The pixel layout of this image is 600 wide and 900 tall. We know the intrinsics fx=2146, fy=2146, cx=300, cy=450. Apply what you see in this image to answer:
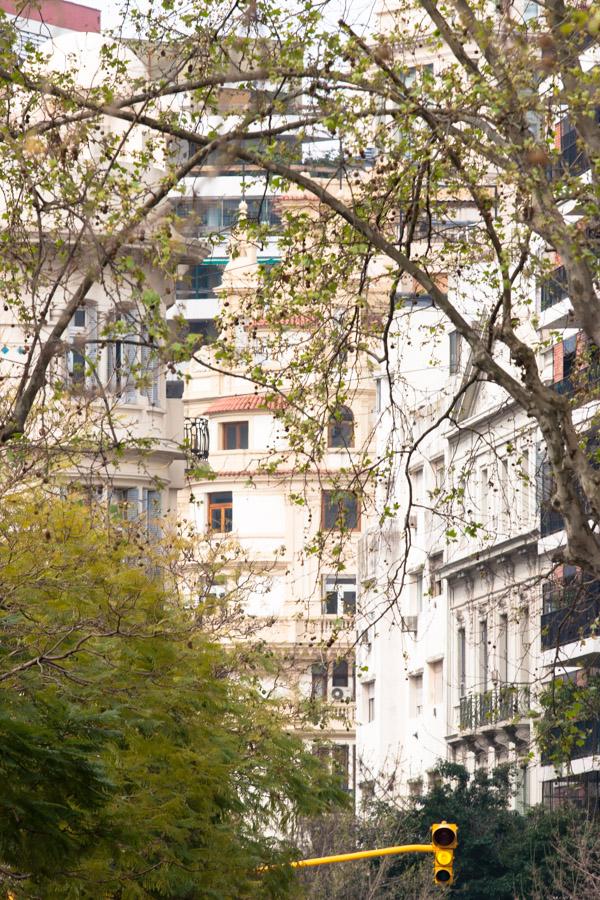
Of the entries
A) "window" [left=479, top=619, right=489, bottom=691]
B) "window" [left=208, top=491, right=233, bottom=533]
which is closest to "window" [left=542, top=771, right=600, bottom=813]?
"window" [left=479, top=619, right=489, bottom=691]

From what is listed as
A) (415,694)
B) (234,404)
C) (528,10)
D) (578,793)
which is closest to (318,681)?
(578,793)

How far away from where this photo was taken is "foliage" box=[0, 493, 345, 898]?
1680cm

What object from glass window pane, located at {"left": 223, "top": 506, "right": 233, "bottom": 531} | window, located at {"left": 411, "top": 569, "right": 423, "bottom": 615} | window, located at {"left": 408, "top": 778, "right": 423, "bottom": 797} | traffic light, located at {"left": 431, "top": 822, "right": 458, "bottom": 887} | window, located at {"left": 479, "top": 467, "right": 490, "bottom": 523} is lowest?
traffic light, located at {"left": 431, "top": 822, "right": 458, "bottom": 887}

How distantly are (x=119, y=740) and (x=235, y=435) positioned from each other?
75670 millimetres

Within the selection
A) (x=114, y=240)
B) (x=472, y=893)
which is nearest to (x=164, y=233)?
(x=114, y=240)

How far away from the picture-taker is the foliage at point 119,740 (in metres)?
16.8

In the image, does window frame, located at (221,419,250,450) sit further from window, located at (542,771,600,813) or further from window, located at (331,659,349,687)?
window, located at (542,771,600,813)

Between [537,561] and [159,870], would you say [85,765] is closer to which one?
[159,870]

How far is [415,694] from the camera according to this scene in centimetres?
7050

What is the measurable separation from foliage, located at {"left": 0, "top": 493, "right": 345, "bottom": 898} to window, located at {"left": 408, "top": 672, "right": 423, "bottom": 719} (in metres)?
37.0

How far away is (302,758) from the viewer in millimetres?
30875

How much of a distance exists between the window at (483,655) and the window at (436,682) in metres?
4.01

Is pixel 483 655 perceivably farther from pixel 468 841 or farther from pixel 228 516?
pixel 228 516

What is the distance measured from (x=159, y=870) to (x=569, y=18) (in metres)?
9.99
